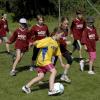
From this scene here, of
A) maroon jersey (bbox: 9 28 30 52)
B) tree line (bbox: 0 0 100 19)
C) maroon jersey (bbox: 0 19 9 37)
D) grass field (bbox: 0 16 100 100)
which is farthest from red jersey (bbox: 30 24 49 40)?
tree line (bbox: 0 0 100 19)

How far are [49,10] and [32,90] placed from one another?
28.8 metres

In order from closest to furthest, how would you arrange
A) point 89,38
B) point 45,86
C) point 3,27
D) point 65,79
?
point 45,86, point 65,79, point 89,38, point 3,27

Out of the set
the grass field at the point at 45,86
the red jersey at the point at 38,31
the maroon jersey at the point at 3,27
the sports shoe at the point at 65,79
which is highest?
the red jersey at the point at 38,31

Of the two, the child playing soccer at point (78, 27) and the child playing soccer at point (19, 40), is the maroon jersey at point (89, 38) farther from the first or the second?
the child playing soccer at point (78, 27)

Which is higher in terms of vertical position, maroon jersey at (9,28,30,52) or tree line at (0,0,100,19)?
maroon jersey at (9,28,30,52)

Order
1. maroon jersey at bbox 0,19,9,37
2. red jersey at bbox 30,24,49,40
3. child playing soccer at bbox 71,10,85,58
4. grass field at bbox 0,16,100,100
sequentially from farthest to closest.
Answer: maroon jersey at bbox 0,19,9,37 < child playing soccer at bbox 71,10,85,58 < red jersey at bbox 30,24,49,40 < grass field at bbox 0,16,100,100

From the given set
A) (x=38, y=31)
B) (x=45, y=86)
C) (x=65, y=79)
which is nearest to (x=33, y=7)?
(x=38, y=31)

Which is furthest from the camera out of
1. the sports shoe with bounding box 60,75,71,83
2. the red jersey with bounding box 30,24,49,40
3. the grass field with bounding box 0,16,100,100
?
the red jersey with bounding box 30,24,49,40

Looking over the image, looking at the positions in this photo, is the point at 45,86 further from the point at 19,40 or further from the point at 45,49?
the point at 19,40

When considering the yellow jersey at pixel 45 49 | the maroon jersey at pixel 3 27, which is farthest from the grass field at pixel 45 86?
the maroon jersey at pixel 3 27

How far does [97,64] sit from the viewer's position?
15.4m

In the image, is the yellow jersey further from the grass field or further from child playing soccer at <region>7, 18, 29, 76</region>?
child playing soccer at <region>7, 18, 29, 76</region>

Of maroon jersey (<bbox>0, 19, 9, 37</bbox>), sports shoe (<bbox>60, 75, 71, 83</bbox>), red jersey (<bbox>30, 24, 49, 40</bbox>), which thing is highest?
red jersey (<bbox>30, 24, 49, 40</bbox>)

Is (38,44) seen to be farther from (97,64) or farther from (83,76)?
(97,64)
